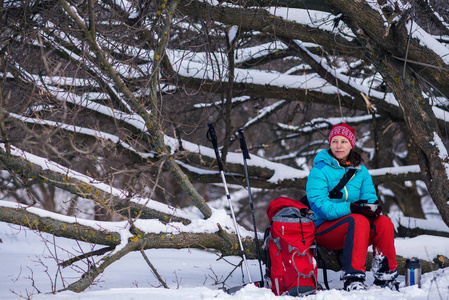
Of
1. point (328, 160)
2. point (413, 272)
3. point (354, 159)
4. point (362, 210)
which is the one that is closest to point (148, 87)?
point (328, 160)

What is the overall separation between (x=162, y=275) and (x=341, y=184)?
2217 millimetres

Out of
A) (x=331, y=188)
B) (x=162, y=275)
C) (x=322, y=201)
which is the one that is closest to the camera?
(x=322, y=201)

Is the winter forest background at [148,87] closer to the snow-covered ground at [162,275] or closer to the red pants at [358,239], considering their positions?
the snow-covered ground at [162,275]

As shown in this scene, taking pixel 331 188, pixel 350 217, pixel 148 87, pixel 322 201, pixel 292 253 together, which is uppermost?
pixel 148 87

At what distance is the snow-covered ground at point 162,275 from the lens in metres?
3.75

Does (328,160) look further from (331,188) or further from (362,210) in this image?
(362,210)

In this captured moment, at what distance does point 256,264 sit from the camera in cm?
598

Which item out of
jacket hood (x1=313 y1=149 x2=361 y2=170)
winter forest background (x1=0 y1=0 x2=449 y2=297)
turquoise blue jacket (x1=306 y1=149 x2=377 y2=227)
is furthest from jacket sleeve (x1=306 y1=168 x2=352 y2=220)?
winter forest background (x1=0 y1=0 x2=449 y2=297)

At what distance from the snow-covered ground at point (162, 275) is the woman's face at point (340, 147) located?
120 centimetres

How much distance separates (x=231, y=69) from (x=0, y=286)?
3.42 metres

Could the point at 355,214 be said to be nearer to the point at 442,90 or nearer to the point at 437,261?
the point at 437,261

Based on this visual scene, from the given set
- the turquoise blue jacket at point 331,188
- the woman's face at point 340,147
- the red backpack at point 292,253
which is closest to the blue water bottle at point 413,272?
the turquoise blue jacket at point 331,188

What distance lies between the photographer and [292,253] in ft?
13.1

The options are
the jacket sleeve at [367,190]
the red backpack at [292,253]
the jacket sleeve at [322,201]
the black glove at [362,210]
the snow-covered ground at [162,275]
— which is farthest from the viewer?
the jacket sleeve at [367,190]
